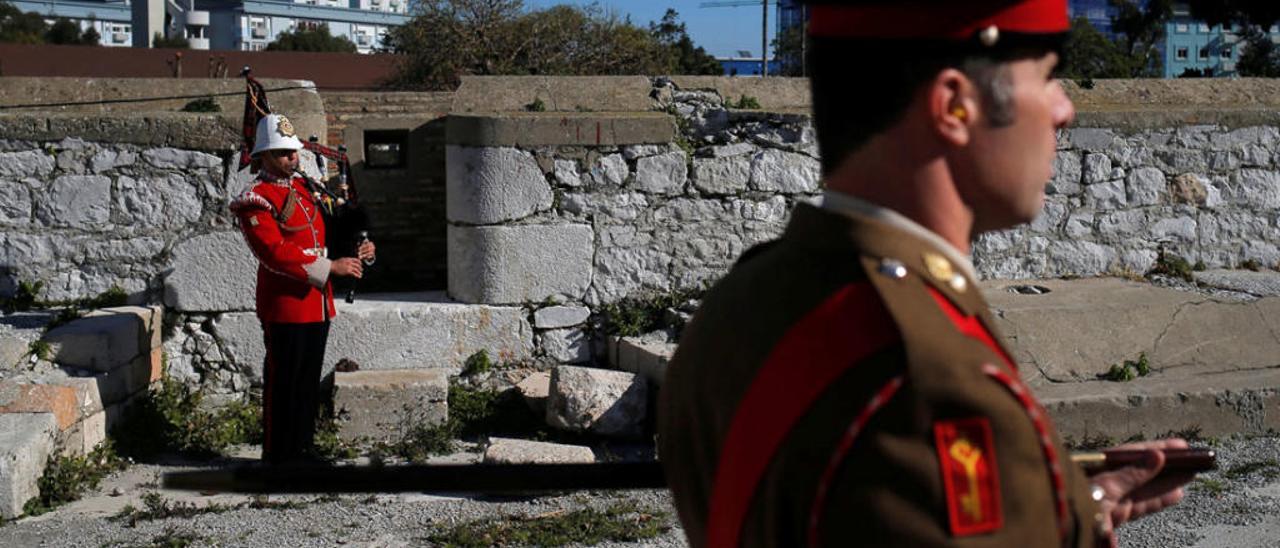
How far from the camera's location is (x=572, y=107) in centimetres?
769

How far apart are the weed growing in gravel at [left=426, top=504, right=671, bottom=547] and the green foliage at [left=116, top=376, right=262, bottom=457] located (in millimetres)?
1913

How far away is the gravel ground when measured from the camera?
514 cm

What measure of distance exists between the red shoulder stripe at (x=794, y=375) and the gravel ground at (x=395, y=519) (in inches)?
146

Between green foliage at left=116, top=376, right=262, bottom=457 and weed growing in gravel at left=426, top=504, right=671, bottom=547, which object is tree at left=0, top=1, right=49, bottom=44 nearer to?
green foliage at left=116, top=376, right=262, bottom=457

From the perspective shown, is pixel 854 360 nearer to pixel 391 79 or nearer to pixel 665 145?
pixel 665 145

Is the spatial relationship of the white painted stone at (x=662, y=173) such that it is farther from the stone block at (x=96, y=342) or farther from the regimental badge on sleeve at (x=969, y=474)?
the regimental badge on sleeve at (x=969, y=474)

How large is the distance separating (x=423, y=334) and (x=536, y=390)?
650mm

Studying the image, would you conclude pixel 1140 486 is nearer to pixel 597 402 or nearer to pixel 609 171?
pixel 597 402

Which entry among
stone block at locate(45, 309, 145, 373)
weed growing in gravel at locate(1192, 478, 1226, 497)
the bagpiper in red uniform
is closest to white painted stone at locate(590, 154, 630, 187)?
the bagpiper in red uniform

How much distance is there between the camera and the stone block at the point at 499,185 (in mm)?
7160

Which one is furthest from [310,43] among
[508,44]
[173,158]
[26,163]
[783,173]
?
[783,173]

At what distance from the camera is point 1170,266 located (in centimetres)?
801

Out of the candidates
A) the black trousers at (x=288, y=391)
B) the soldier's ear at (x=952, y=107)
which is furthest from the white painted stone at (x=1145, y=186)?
the soldier's ear at (x=952, y=107)

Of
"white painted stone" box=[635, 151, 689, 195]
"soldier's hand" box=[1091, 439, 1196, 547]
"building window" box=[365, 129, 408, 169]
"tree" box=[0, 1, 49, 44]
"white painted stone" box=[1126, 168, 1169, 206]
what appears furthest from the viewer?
"tree" box=[0, 1, 49, 44]
